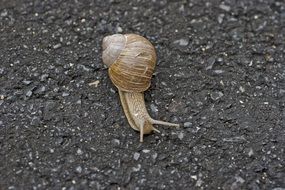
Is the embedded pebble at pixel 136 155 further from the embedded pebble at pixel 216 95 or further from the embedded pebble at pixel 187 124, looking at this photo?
the embedded pebble at pixel 216 95

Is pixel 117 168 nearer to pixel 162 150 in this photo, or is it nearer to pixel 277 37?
pixel 162 150

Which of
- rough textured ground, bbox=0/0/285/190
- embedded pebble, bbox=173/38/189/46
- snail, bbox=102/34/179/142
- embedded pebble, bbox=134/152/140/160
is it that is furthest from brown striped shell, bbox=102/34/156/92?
embedded pebble, bbox=134/152/140/160

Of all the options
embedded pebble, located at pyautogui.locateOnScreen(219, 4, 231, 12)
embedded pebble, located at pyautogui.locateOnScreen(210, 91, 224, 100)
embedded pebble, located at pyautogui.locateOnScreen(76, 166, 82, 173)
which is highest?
embedded pebble, located at pyautogui.locateOnScreen(219, 4, 231, 12)

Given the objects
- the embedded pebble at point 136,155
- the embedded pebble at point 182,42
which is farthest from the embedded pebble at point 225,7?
the embedded pebble at point 136,155

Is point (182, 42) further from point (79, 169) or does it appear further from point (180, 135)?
point (79, 169)

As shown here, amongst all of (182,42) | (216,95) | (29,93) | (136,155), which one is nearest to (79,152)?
(136,155)

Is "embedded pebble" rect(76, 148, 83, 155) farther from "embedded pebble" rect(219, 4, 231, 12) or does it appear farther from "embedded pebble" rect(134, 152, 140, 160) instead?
"embedded pebble" rect(219, 4, 231, 12)
